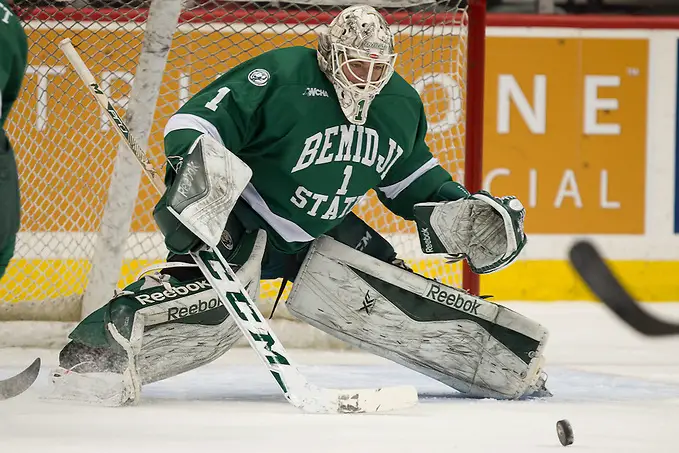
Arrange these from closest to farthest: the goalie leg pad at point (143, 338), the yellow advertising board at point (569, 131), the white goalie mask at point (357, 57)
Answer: the goalie leg pad at point (143, 338) → the white goalie mask at point (357, 57) → the yellow advertising board at point (569, 131)

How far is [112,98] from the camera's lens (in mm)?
3654

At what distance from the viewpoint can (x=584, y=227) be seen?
16.1 ft

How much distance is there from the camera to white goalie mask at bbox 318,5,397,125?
2.33 m

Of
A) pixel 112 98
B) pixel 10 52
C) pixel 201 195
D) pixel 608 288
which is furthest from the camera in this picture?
pixel 112 98

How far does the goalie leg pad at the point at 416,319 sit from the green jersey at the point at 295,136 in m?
0.10

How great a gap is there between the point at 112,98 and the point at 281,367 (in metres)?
1.76

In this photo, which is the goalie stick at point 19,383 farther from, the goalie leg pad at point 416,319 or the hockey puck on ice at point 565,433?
the hockey puck on ice at point 565,433

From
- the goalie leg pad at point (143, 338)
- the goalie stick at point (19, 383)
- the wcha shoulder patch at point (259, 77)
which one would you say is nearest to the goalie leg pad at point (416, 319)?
the goalie leg pad at point (143, 338)

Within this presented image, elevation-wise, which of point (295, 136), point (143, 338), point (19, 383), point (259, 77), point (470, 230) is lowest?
point (19, 383)

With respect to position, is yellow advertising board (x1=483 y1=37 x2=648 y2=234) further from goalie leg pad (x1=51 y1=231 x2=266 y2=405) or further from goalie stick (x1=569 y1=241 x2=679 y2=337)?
goalie leg pad (x1=51 y1=231 x2=266 y2=405)

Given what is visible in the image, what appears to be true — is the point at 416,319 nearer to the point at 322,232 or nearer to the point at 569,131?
the point at 322,232

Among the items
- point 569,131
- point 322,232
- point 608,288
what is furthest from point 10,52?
point 569,131

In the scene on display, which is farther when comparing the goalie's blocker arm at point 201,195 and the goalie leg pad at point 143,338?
the goalie leg pad at point 143,338

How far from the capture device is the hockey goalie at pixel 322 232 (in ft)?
7.36
